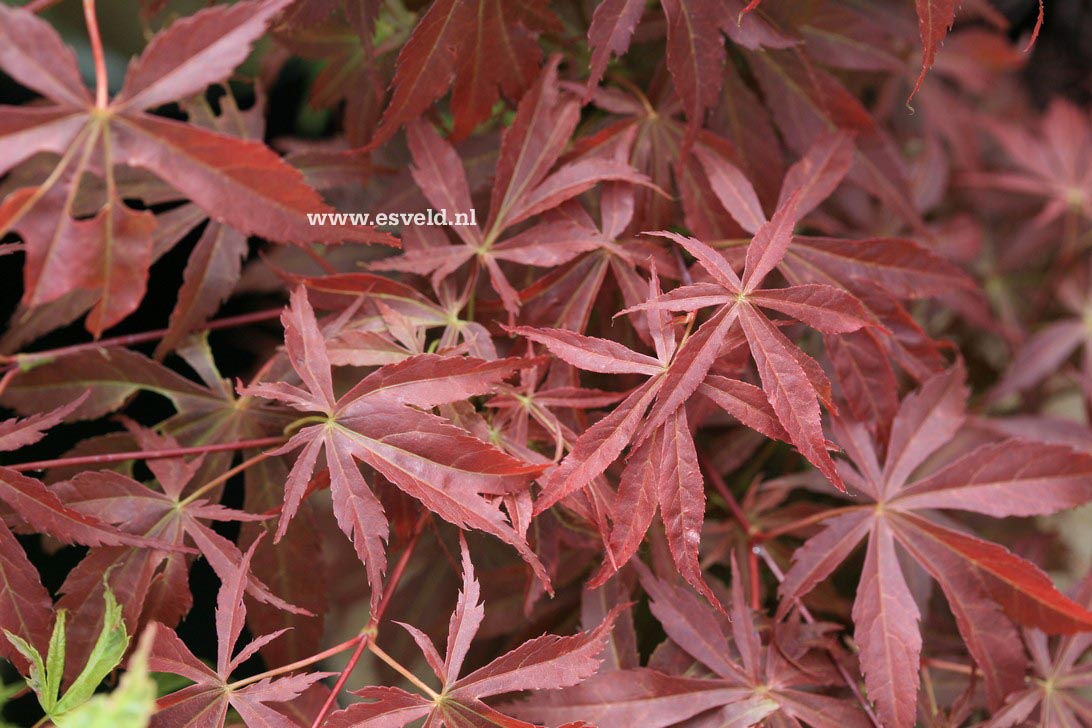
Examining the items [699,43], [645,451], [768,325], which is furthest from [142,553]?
[699,43]

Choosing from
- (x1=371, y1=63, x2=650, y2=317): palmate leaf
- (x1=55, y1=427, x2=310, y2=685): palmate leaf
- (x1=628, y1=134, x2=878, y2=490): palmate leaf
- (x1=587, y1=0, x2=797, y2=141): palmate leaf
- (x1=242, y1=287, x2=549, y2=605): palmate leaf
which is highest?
(x1=587, y1=0, x2=797, y2=141): palmate leaf

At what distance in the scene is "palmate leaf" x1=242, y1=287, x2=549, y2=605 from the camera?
53 centimetres

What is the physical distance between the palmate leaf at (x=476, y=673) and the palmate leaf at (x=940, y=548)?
0.70ft

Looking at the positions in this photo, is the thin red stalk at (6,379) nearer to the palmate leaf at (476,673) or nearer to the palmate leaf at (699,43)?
the palmate leaf at (476,673)

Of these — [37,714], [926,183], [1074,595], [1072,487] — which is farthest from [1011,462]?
[37,714]

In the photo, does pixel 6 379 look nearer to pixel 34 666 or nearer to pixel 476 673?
pixel 34 666

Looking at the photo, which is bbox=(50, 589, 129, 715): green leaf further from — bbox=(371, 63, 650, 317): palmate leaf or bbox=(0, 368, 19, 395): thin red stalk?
bbox=(371, 63, 650, 317): palmate leaf

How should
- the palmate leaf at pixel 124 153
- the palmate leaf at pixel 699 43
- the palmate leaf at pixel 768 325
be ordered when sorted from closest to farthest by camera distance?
the palmate leaf at pixel 124 153
the palmate leaf at pixel 768 325
the palmate leaf at pixel 699 43

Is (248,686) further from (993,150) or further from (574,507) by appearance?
(993,150)

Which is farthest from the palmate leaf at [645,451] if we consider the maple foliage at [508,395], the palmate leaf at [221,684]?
the palmate leaf at [221,684]

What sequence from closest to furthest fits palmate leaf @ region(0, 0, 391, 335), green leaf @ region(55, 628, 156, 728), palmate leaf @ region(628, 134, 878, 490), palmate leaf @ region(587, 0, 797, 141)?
green leaf @ region(55, 628, 156, 728) → palmate leaf @ region(0, 0, 391, 335) → palmate leaf @ region(628, 134, 878, 490) → palmate leaf @ region(587, 0, 797, 141)

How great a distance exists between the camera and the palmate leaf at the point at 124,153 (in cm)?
44

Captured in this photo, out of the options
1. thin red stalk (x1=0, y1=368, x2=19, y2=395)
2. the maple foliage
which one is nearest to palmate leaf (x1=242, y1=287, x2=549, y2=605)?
the maple foliage

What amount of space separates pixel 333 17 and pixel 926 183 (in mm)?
842
